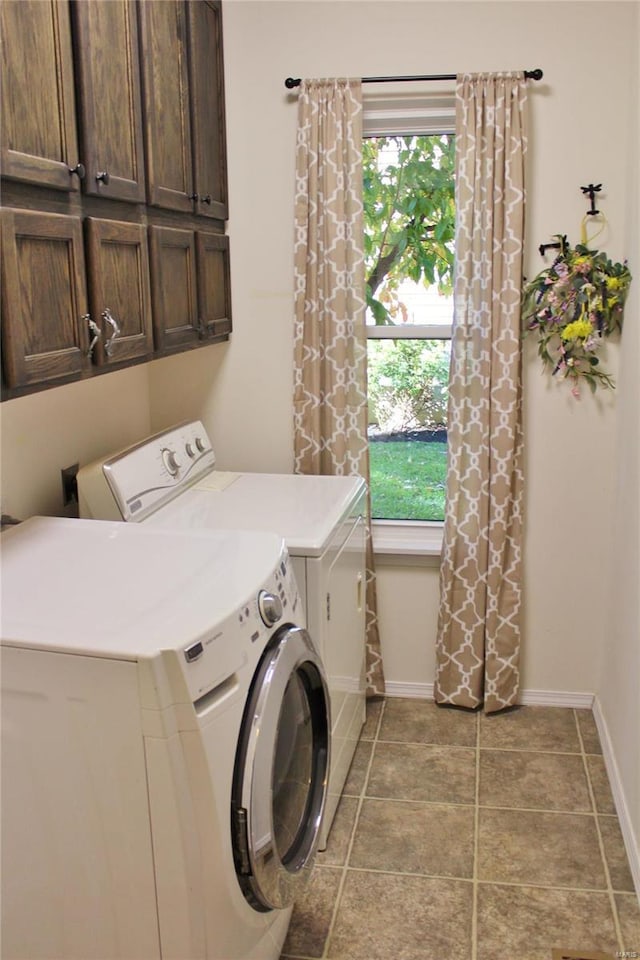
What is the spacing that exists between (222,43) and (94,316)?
1472 mm

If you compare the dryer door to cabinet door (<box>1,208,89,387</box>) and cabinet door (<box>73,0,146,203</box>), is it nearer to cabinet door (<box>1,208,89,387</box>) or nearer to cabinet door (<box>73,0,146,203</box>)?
cabinet door (<box>1,208,89,387</box>)

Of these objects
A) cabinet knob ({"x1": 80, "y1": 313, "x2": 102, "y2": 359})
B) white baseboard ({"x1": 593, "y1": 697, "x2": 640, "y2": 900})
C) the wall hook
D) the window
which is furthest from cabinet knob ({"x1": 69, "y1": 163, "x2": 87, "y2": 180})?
white baseboard ({"x1": 593, "y1": 697, "x2": 640, "y2": 900})

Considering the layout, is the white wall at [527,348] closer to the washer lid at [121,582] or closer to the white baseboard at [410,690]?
the white baseboard at [410,690]

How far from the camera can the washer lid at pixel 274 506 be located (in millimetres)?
2371

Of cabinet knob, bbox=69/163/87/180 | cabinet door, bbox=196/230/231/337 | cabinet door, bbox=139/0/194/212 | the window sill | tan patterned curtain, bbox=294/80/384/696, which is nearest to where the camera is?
cabinet knob, bbox=69/163/87/180

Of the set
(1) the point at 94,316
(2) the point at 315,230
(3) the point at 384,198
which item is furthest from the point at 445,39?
(1) the point at 94,316

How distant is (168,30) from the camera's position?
245cm

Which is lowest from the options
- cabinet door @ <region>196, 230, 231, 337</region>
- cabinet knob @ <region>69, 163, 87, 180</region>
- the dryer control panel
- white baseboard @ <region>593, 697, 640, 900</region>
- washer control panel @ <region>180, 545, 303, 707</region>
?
white baseboard @ <region>593, 697, 640, 900</region>

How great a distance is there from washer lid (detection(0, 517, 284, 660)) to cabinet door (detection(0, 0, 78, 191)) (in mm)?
772

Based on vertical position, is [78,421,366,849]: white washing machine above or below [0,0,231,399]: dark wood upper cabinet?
below

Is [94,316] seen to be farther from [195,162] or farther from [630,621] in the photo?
[630,621]

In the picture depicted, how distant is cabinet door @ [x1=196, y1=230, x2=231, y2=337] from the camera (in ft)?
9.15

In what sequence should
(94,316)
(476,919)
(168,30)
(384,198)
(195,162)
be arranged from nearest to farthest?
(94,316) < (476,919) < (168,30) < (195,162) < (384,198)

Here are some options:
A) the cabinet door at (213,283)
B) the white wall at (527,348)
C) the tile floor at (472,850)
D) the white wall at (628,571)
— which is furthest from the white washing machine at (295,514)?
the white wall at (628,571)
